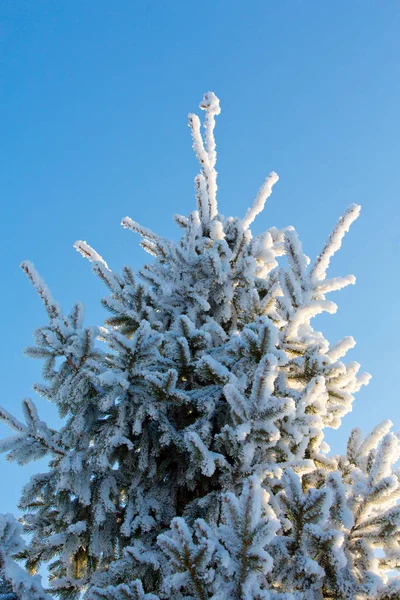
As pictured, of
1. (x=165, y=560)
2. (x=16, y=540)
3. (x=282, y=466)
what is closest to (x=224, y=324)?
(x=282, y=466)

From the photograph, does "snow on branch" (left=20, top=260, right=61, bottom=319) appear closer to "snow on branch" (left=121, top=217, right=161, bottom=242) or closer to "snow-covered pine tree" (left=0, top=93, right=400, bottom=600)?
"snow-covered pine tree" (left=0, top=93, right=400, bottom=600)

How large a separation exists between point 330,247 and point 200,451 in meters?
1.98

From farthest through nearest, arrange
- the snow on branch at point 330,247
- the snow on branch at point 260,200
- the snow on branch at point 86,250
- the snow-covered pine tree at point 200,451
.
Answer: the snow on branch at point 260,200
the snow on branch at point 86,250
the snow on branch at point 330,247
the snow-covered pine tree at point 200,451

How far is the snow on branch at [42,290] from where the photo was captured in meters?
3.74

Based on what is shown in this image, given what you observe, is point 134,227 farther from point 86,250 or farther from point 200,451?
point 200,451

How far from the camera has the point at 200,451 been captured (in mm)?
2898

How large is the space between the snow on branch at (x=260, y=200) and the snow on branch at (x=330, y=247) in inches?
69.8

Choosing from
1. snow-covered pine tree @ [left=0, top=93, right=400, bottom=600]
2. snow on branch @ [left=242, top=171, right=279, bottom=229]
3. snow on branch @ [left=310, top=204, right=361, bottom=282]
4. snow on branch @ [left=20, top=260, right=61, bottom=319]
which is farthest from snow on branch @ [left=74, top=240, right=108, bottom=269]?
snow on branch @ [left=310, top=204, right=361, bottom=282]

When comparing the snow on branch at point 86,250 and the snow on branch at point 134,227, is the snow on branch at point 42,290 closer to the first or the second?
the snow on branch at point 86,250

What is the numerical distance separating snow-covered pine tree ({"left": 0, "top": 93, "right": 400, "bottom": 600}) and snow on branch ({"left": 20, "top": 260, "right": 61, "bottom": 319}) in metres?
0.01

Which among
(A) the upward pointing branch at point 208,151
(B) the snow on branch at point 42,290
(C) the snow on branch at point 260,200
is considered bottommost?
(B) the snow on branch at point 42,290

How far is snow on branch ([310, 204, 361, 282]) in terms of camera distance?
3.69 meters

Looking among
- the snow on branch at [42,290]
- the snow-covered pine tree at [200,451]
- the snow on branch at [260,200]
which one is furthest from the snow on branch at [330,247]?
the snow on branch at [42,290]

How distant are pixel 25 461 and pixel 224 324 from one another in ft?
8.12
